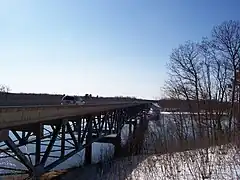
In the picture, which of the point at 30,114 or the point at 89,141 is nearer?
A: the point at 30,114

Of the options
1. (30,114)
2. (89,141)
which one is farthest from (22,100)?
(30,114)

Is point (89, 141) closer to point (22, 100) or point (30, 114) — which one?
point (22, 100)

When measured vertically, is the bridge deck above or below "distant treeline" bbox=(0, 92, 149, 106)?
below

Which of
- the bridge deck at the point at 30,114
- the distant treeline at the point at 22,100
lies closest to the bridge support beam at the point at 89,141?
the distant treeline at the point at 22,100

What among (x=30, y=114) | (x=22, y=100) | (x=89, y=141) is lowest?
(x=89, y=141)

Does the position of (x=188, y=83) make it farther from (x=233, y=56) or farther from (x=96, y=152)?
(x=96, y=152)

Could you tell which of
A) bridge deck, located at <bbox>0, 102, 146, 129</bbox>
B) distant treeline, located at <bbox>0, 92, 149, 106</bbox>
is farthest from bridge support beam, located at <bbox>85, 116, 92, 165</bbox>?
bridge deck, located at <bbox>0, 102, 146, 129</bbox>

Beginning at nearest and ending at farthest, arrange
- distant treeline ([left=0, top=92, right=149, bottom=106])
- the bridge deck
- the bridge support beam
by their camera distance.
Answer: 1. the bridge deck
2. distant treeline ([left=0, top=92, right=149, bottom=106])
3. the bridge support beam

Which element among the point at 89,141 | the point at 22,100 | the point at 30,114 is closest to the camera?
the point at 30,114

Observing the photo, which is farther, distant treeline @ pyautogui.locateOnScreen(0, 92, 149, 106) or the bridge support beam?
the bridge support beam

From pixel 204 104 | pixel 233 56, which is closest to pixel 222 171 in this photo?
pixel 204 104

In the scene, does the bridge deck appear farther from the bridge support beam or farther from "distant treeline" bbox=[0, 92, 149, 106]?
the bridge support beam

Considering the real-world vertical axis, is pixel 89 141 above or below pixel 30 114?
below

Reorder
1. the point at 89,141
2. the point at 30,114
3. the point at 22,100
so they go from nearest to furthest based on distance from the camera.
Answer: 1. the point at 30,114
2. the point at 89,141
3. the point at 22,100
